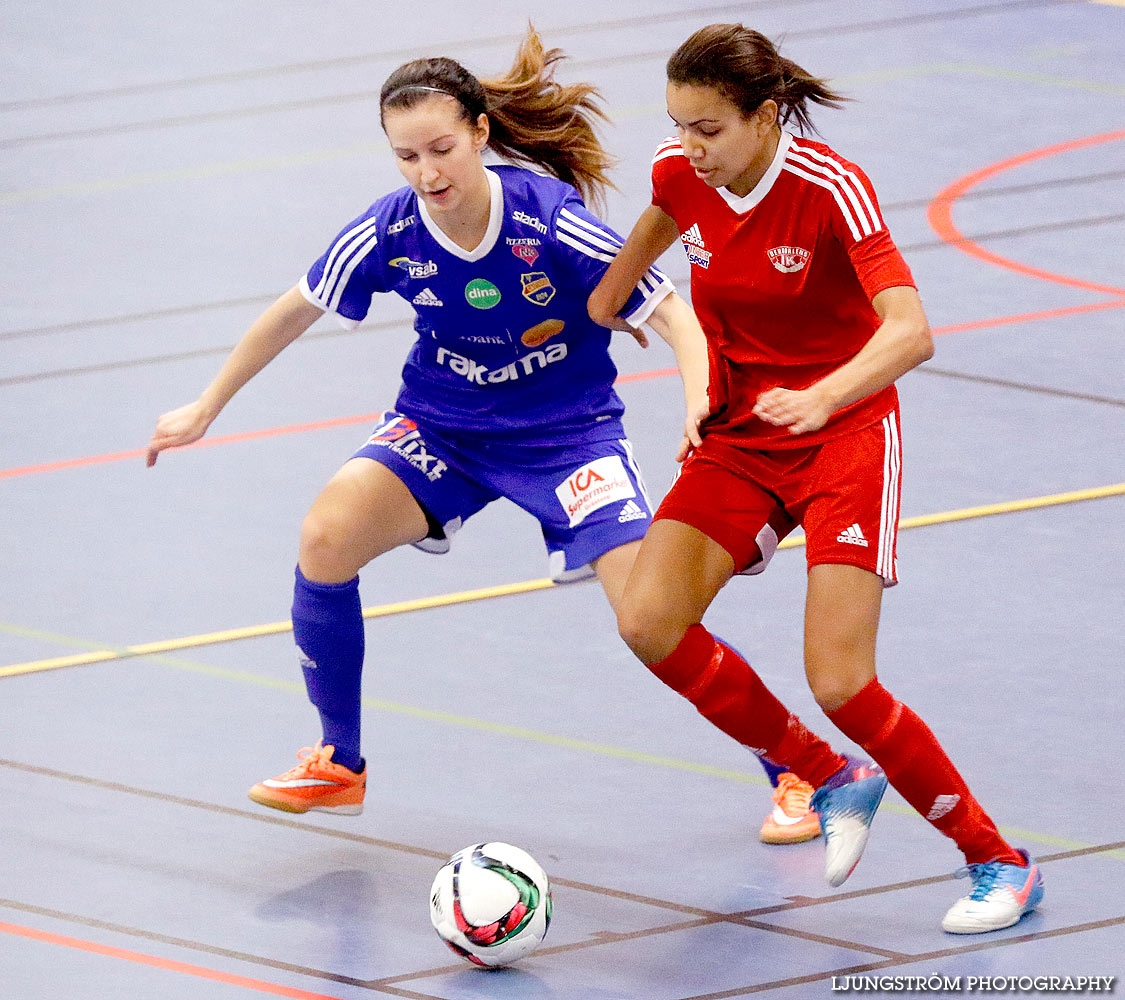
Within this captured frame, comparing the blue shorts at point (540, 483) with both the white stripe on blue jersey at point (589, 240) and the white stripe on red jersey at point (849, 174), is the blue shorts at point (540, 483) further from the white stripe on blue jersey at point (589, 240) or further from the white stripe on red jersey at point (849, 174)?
the white stripe on red jersey at point (849, 174)

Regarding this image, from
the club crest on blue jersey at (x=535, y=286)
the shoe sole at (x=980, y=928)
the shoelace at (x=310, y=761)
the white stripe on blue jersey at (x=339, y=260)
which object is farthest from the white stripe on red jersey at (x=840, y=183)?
the shoelace at (x=310, y=761)

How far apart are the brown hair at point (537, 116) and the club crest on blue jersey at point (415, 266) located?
31 cm

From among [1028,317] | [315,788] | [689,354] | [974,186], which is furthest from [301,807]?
[974,186]

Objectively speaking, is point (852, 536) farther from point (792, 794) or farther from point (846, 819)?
point (792, 794)

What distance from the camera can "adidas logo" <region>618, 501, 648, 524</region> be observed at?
446 centimetres

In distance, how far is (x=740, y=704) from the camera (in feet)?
13.8

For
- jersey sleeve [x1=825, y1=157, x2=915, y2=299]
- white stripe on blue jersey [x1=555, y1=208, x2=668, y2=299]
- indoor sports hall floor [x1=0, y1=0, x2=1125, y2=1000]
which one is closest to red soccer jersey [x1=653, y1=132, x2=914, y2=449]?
jersey sleeve [x1=825, y1=157, x2=915, y2=299]

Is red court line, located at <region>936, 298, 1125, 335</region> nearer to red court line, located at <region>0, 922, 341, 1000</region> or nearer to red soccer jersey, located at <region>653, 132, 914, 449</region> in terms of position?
red soccer jersey, located at <region>653, 132, 914, 449</region>

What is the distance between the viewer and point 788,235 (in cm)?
396

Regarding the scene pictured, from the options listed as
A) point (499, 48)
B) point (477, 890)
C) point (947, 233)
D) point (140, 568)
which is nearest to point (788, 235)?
point (477, 890)

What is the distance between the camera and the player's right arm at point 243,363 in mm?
4562

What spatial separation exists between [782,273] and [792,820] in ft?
3.86

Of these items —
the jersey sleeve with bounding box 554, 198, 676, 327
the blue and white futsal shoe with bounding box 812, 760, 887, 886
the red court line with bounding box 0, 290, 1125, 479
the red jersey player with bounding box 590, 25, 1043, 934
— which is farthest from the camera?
the red court line with bounding box 0, 290, 1125, 479

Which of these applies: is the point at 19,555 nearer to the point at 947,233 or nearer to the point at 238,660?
the point at 238,660
